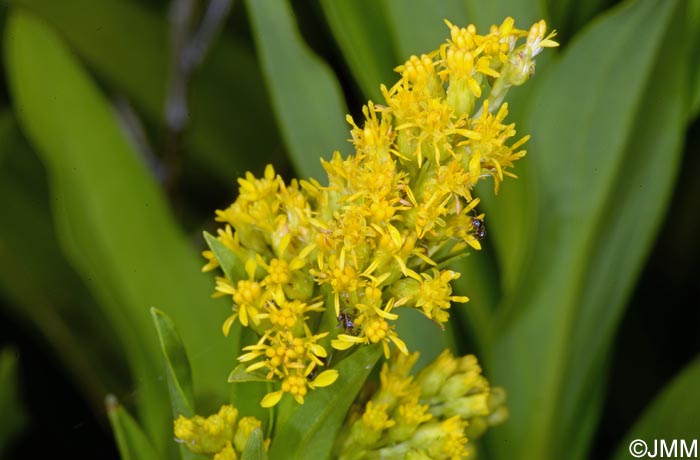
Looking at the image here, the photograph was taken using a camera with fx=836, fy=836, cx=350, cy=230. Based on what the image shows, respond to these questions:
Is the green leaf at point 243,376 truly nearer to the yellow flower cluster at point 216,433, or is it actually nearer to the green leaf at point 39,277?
the yellow flower cluster at point 216,433

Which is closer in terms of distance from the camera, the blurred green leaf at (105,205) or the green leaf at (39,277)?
the blurred green leaf at (105,205)

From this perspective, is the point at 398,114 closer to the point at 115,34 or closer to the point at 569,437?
A: the point at 569,437

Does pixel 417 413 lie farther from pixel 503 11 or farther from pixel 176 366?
pixel 503 11

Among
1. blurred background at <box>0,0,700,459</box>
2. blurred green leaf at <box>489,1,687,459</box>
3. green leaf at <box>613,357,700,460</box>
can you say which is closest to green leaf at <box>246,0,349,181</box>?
blurred background at <box>0,0,700,459</box>

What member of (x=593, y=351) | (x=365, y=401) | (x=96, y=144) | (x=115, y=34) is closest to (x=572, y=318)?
(x=593, y=351)

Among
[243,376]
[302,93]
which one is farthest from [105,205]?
[243,376]

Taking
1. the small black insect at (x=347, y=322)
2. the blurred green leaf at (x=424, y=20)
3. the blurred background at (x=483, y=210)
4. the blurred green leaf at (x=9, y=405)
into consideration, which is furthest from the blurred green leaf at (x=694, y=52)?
the blurred green leaf at (x=9, y=405)

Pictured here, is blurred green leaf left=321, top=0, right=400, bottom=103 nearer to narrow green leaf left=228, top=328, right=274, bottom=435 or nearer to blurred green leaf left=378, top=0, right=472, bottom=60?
blurred green leaf left=378, top=0, right=472, bottom=60
